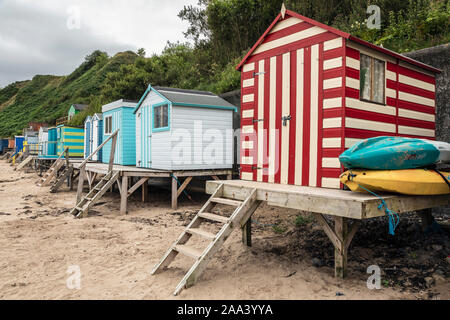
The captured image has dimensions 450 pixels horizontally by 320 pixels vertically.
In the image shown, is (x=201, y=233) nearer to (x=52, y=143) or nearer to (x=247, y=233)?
(x=247, y=233)

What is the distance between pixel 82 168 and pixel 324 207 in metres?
8.80

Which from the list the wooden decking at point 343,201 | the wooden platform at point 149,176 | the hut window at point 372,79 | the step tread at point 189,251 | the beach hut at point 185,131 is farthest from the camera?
the beach hut at point 185,131

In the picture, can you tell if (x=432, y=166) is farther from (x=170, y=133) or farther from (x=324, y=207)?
(x=170, y=133)

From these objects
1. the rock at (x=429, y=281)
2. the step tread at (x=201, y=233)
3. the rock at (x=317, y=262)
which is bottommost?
the rock at (x=317, y=262)

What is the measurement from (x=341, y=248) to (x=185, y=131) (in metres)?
6.51

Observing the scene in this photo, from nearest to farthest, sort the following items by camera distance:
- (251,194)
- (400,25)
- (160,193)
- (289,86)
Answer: (251,194), (289,86), (400,25), (160,193)

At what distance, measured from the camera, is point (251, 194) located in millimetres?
4430

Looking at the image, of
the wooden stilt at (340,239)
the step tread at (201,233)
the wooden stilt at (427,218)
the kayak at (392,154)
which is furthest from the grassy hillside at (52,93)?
the kayak at (392,154)

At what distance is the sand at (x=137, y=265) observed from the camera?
385 cm

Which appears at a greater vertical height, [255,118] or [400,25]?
[400,25]

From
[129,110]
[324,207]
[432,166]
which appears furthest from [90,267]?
[129,110]

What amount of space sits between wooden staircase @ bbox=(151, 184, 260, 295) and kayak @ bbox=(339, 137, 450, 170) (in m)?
1.40

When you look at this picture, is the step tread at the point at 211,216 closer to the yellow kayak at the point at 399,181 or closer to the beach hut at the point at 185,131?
the yellow kayak at the point at 399,181

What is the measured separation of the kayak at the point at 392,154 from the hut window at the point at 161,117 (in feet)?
22.3
